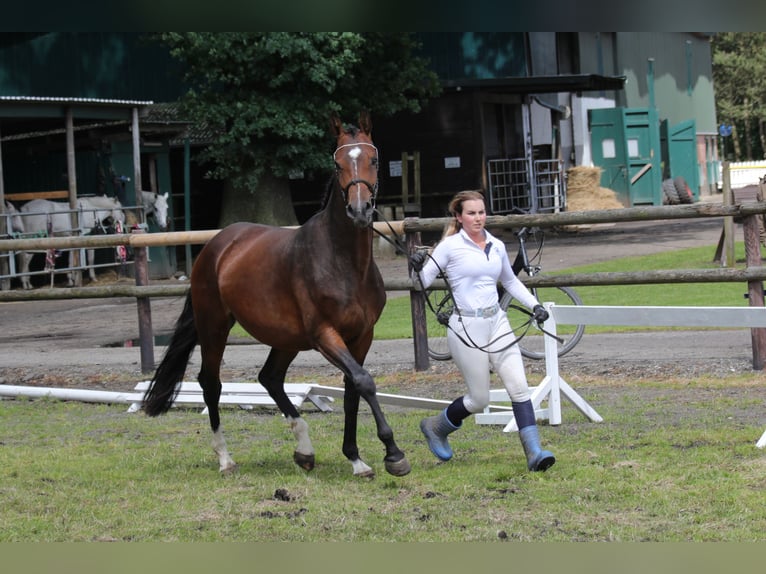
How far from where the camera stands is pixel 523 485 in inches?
240

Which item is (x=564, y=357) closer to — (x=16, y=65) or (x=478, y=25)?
(x=478, y=25)

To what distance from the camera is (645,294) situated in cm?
1658

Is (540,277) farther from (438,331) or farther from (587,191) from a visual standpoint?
(587,191)

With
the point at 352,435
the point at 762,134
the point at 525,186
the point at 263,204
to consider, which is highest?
the point at 762,134

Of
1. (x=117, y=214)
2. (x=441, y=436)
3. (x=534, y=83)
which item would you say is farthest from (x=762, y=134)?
(x=441, y=436)

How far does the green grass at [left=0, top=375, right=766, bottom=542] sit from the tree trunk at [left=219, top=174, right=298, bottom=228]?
15.9m

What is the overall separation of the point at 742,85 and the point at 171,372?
184 ft

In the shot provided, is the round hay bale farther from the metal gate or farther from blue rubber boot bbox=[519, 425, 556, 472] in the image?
blue rubber boot bbox=[519, 425, 556, 472]

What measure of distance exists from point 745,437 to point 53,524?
4249 millimetres

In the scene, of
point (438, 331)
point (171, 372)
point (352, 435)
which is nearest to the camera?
point (352, 435)

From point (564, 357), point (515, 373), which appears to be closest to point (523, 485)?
point (515, 373)

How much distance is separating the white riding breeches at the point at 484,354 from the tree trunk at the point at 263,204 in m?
18.1

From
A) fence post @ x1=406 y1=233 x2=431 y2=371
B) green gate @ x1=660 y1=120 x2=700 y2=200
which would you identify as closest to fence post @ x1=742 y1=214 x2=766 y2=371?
fence post @ x1=406 y1=233 x2=431 y2=371

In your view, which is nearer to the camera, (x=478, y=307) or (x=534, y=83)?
(x=478, y=307)
